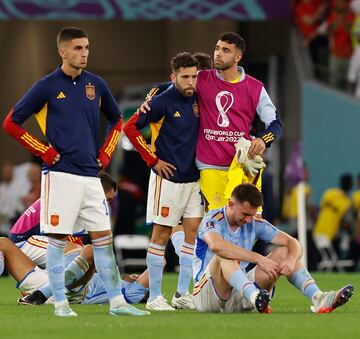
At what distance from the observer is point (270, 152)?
27406 mm

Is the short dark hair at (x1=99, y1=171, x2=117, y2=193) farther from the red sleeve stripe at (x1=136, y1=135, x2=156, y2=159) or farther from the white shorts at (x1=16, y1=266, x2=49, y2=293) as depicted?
the white shorts at (x1=16, y1=266, x2=49, y2=293)

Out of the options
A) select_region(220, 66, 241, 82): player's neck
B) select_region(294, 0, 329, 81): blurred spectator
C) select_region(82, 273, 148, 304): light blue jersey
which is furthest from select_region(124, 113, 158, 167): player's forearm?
select_region(294, 0, 329, 81): blurred spectator

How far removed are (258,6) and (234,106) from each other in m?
11.7

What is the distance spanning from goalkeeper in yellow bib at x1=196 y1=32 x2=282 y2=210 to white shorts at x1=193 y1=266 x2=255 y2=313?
138cm

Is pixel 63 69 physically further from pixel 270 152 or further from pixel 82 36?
pixel 270 152

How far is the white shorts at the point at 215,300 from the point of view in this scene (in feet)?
38.0

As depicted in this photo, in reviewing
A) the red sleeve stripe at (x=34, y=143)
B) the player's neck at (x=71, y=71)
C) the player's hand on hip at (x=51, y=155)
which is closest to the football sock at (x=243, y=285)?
the player's hand on hip at (x=51, y=155)

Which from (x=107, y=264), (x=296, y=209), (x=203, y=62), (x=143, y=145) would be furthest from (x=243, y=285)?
(x=296, y=209)

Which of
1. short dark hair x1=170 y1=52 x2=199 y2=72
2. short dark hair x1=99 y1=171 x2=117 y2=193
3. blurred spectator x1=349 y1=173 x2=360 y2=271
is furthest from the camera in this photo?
blurred spectator x1=349 y1=173 x2=360 y2=271

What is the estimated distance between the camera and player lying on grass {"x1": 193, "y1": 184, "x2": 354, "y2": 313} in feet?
36.9

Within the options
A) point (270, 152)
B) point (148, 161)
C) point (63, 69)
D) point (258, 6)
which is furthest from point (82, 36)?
point (270, 152)

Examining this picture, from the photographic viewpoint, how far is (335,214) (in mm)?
24203

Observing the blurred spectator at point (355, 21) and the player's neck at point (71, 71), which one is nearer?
the player's neck at point (71, 71)

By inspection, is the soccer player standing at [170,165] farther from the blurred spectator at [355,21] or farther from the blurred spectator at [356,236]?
the blurred spectator at [355,21]
